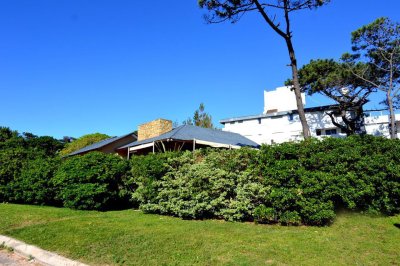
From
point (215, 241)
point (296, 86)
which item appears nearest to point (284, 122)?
point (296, 86)

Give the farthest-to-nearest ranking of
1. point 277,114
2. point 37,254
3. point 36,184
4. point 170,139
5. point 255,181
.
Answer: point 277,114 < point 170,139 < point 36,184 < point 255,181 < point 37,254

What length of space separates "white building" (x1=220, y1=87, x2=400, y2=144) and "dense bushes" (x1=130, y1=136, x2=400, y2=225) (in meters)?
29.4

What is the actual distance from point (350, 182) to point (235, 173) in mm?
2808

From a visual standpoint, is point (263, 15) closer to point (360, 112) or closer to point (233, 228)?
point (233, 228)

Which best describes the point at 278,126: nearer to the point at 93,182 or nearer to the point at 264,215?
the point at 93,182

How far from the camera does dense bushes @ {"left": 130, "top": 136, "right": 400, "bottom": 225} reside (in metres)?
6.98

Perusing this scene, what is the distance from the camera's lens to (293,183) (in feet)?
Answer: 24.0

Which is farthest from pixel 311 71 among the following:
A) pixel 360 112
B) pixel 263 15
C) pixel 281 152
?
pixel 281 152

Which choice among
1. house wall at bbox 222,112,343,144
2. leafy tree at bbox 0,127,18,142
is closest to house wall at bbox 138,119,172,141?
house wall at bbox 222,112,343,144

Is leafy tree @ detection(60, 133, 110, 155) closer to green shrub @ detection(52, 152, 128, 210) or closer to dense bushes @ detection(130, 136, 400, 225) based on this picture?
green shrub @ detection(52, 152, 128, 210)

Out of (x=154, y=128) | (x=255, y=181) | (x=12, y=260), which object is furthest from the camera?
(x=154, y=128)

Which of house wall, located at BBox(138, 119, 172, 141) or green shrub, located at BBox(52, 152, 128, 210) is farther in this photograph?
A: house wall, located at BBox(138, 119, 172, 141)

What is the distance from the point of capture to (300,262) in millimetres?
4711

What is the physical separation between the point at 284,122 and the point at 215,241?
1499 inches
